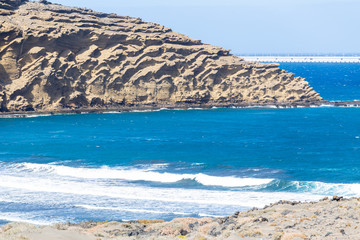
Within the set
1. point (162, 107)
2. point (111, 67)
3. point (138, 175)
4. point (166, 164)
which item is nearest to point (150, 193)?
point (138, 175)

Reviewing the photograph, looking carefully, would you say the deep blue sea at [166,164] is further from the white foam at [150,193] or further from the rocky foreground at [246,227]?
the rocky foreground at [246,227]

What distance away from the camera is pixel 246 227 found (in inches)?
1052

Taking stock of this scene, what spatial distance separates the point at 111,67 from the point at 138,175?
64612 mm

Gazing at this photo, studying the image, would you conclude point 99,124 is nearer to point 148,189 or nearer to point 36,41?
point 36,41

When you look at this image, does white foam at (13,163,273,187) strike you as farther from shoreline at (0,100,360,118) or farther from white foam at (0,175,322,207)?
shoreline at (0,100,360,118)

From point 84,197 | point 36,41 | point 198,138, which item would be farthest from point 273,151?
point 36,41

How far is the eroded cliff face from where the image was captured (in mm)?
107625

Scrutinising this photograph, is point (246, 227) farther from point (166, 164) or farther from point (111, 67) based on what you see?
point (111, 67)

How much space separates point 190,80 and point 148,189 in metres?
72.8

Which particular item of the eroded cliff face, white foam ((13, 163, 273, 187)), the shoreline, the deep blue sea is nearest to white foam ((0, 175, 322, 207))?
the deep blue sea

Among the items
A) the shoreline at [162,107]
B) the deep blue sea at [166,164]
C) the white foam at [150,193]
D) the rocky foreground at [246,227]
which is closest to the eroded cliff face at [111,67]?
the shoreline at [162,107]

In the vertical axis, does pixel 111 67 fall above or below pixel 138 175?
above

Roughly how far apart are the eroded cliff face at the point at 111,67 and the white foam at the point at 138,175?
51.3m

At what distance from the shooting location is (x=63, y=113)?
356 feet
